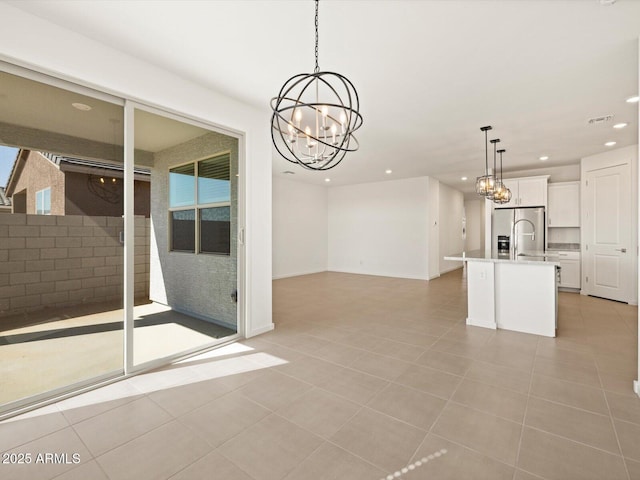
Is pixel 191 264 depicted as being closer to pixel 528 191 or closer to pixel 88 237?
pixel 88 237

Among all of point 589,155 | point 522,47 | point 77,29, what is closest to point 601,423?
point 522,47

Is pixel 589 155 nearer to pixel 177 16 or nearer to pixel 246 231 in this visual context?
pixel 246 231

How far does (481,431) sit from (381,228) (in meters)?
6.95

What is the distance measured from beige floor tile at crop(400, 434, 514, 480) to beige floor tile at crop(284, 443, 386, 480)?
0.18m

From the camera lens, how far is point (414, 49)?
249cm

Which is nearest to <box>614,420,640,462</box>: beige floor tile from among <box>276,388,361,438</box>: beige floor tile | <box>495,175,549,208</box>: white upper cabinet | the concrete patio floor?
<box>276,388,361,438</box>: beige floor tile

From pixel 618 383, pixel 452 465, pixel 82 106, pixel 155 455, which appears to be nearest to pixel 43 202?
pixel 82 106

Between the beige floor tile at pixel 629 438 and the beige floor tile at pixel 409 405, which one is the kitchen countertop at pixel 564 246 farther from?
the beige floor tile at pixel 409 405

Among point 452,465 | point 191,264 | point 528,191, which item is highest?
point 528,191

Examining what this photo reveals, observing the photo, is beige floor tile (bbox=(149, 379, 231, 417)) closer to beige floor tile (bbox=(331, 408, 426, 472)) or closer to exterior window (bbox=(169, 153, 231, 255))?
beige floor tile (bbox=(331, 408, 426, 472))

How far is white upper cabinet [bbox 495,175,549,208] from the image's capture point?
6.64 m

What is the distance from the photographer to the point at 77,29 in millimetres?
2223

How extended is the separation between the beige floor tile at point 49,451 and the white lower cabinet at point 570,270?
7903 mm

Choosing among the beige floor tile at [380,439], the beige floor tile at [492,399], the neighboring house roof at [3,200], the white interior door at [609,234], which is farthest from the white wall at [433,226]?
the neighboring house roof at [3,200]
